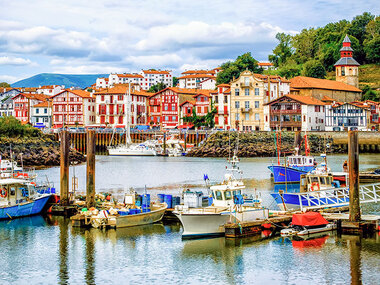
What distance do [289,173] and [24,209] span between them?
2590cm

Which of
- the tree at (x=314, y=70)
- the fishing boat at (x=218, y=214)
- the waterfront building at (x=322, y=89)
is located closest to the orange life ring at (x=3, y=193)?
the fishing boat at (x=218, y=214)

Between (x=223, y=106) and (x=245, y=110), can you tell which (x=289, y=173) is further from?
(x=223, y=106)

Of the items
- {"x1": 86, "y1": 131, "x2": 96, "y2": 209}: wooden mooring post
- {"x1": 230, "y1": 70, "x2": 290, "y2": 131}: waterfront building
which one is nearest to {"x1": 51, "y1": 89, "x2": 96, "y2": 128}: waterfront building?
{"x1": 230, "y1": 70, "x2": 290, "y2": 131}: waterfront building

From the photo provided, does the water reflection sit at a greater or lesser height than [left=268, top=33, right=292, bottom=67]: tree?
lesser

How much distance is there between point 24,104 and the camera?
142 metres

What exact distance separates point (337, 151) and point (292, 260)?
72.4m

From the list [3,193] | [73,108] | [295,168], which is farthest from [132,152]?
[3,193]

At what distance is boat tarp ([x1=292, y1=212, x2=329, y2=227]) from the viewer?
31.1 metres

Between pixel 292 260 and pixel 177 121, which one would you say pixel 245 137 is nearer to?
pixel 177 121

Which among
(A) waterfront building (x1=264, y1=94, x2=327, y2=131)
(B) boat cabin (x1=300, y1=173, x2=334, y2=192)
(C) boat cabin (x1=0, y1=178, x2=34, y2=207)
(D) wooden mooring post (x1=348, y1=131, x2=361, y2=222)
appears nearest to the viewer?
(D) wooden mooring post (x1=348, y1=131, x2=361, y2=222)

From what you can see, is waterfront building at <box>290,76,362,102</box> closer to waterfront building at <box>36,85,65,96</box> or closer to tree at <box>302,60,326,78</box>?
tree at <box>302,60,326,78</box>

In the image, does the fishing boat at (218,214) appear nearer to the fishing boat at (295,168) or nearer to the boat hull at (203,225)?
the boat hull at (203,225)

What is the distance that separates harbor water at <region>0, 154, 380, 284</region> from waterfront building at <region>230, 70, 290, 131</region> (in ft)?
245

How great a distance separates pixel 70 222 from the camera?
36.2 m
